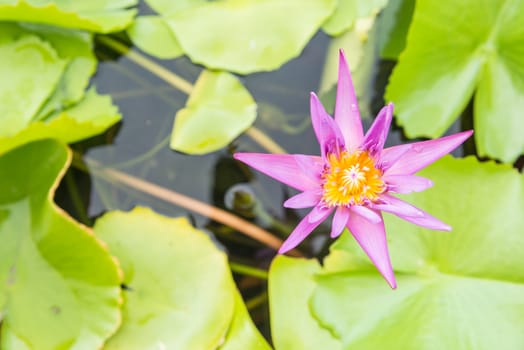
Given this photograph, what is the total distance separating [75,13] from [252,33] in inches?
16.6

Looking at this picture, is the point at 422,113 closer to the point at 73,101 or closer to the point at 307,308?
the point at 307,308

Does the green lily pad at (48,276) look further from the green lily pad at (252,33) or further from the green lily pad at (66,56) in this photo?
the green lily pad at (252,33)

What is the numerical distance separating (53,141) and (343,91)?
0.70 metres

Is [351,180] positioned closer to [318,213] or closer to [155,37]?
[318,213]

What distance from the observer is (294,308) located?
1.21m

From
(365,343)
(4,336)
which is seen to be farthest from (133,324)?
(365,343)

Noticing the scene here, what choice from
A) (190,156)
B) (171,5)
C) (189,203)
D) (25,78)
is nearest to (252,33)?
(171,5)

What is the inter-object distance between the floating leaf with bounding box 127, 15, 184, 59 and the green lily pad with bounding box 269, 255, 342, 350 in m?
0.61

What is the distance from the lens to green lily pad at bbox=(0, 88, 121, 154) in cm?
112

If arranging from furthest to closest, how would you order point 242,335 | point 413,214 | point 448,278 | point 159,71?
1. point 159,71
2. point 242,335
3. point 448,278
4. point 413,214

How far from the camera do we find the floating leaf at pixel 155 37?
56.0 inches

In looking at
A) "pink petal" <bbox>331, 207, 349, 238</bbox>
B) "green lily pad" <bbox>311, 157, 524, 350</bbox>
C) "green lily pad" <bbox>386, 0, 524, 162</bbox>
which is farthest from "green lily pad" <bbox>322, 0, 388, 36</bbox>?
"pink petal" <bbox>331, 207, 349, 238</bbox>

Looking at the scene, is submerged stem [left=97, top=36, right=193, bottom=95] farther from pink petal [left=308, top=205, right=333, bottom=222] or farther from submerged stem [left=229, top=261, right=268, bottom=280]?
pink petal [left=308, top=205, right=333, bottom=222]

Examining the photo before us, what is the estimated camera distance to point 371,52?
1.42 m
